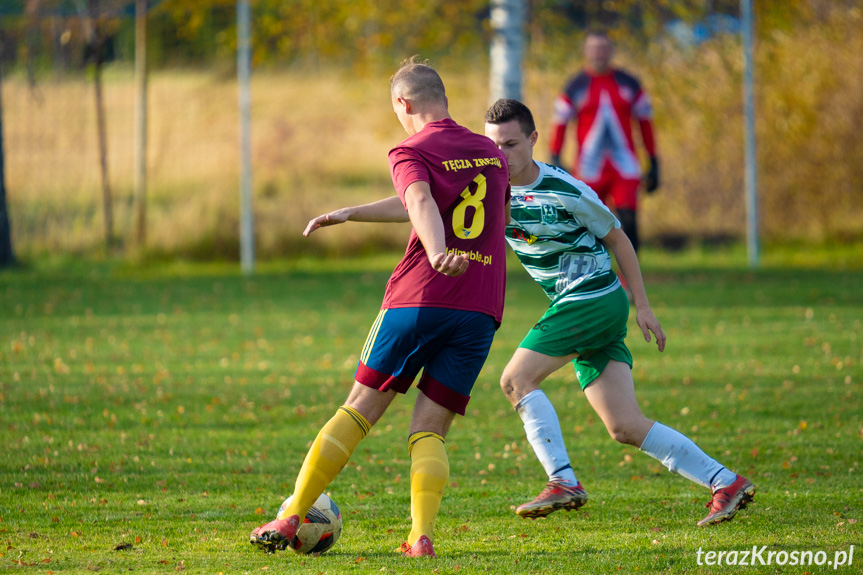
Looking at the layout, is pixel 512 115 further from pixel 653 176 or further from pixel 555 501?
pixel 653 176

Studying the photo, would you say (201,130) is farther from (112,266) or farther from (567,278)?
(567,278)

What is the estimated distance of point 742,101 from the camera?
15.7m

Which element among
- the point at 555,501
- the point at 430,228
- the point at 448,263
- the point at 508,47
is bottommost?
the point at 555,501

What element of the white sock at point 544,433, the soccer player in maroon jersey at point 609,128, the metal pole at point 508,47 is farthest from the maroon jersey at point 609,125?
the white sock at point 544,433

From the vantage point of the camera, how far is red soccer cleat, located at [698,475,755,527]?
4.06m

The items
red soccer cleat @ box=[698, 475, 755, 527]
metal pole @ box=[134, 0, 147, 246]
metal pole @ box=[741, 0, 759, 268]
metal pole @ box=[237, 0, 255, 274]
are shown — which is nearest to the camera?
red soccer cleat @ box=[698, 475, 755, 527]

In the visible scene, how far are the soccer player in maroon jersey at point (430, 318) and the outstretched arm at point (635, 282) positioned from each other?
28.6 inches

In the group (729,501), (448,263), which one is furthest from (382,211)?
(729,501)

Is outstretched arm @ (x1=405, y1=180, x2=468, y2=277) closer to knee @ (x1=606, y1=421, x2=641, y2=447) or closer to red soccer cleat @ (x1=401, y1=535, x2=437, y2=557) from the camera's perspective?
red soccer cleat @ (x1=401, y1=535, x2=437, y2=557)

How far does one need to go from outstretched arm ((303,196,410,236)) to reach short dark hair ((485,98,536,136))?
615mm

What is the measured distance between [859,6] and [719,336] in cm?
837

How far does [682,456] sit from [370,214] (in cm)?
159

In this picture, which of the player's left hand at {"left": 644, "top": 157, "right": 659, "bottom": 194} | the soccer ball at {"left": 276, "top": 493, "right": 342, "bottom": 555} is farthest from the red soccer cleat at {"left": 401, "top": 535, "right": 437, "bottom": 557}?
the player's left hand at {"left": 644, "top": 157, "right": 659, "bottom": 194}

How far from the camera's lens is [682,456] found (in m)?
4.21
